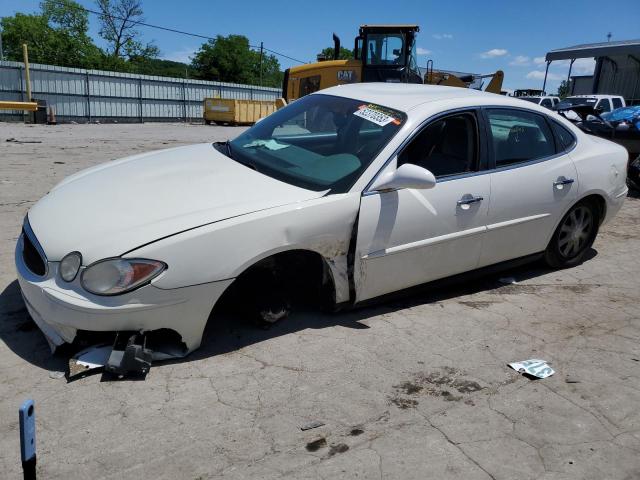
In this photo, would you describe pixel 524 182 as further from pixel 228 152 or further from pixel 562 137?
pixel 228 152

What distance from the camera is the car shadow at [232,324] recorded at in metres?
3.04

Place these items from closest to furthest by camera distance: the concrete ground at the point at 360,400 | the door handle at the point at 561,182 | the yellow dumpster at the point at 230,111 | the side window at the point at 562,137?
the concrete ground at the point at 360,400
the door handle at the point at 561,182
the side window at the point at 562,137
the yellow dumpster at the point at 230,111

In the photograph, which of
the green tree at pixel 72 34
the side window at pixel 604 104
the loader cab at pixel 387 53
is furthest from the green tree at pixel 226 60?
the loader cab at pixel 387 53

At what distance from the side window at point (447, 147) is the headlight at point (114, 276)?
6.27 feet

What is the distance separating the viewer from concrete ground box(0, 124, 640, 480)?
2.33m

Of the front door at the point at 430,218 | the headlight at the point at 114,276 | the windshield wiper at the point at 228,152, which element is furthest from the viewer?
the windshield wiper at the point at 228,152

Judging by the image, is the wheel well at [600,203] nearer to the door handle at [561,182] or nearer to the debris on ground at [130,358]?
the door handle at [561,182]

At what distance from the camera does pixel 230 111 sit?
105 feet

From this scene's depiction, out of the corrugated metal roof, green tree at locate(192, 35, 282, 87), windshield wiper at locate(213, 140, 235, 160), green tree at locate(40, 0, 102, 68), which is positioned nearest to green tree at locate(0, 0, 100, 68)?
green tree at locate(40, 0, 102, 68)

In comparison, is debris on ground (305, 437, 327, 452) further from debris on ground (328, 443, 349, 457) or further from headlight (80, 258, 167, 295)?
headlight (80, 258, 167, 295)

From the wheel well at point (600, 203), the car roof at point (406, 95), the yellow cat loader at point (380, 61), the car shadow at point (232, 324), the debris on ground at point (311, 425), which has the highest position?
the yellow cat loader at point (380, 61)

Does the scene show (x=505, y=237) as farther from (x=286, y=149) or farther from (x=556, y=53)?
(x=556, y=53)

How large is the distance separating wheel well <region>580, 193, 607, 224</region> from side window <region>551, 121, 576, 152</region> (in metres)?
0.52

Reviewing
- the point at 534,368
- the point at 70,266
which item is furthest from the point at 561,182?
the point at 70,266
